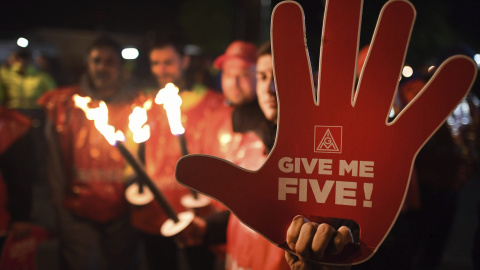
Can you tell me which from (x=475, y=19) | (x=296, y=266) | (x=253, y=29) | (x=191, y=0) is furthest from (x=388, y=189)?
(x=475, y=19)

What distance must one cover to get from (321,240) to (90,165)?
247 centimetres

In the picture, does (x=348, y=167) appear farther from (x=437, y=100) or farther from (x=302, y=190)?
(x=437, y=100)

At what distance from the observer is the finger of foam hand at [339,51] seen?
1.57m

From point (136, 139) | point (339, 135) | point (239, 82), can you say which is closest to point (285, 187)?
point (339, 135)

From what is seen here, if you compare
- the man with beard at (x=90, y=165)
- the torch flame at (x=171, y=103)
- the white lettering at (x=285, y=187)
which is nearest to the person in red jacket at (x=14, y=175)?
the man with beard at (x=90, y=165)

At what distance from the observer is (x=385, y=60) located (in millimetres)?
1558

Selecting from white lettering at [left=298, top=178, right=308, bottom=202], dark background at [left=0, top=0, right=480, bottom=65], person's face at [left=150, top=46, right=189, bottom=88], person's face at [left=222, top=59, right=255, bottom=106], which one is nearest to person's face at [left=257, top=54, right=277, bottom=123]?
white lettering at [left=298, top=178, right=308, bottom=202]

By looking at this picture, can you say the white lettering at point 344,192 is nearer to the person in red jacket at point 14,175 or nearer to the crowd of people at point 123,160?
the crowd of people at point 123,160

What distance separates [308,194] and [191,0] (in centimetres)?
1665

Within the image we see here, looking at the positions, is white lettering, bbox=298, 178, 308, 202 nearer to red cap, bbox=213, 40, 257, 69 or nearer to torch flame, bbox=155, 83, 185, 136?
torch flame, bbox=155, 83, 185, 136

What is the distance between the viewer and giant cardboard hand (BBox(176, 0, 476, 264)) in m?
1.54

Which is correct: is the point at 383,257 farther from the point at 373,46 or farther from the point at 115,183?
the point at 115,183

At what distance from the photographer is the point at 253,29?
18.6 ft

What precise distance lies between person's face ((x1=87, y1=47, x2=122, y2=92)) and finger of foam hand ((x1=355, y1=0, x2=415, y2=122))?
7.98ft
